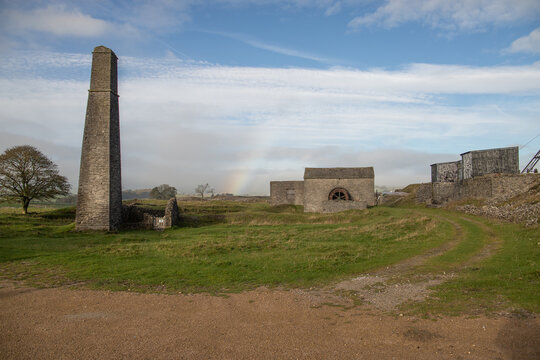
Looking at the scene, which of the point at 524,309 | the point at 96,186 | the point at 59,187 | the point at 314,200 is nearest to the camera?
the point at 524,309

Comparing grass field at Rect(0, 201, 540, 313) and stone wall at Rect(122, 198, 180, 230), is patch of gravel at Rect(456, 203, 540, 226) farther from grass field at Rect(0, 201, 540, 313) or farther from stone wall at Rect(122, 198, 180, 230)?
stone wall at Rect(122, 198, 180, 230)

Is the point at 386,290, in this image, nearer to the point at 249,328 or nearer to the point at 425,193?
the point at 249,328

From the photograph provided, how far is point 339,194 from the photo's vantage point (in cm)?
4259

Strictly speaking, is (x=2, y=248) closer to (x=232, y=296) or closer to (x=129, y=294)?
(x=129, y=294)

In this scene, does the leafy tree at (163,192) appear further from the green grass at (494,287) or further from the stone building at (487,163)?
the green grass at (494,287)

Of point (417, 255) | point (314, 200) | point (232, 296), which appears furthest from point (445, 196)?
point (232, 296)

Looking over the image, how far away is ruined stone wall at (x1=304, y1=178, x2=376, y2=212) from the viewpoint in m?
42.0

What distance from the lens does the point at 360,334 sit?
22.0ft

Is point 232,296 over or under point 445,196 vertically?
under

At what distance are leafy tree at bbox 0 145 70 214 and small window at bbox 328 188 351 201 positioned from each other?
31031mm

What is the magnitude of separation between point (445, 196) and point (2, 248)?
43419 millimetres

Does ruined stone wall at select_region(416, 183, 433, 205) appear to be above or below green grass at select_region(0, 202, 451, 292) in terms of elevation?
above

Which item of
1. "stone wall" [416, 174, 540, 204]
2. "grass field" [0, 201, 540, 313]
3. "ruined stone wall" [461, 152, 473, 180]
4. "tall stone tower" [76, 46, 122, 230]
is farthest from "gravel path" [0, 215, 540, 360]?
"ruined stone wall" [461, 152, 473, 180]

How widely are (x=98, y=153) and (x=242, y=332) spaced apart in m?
22.2
